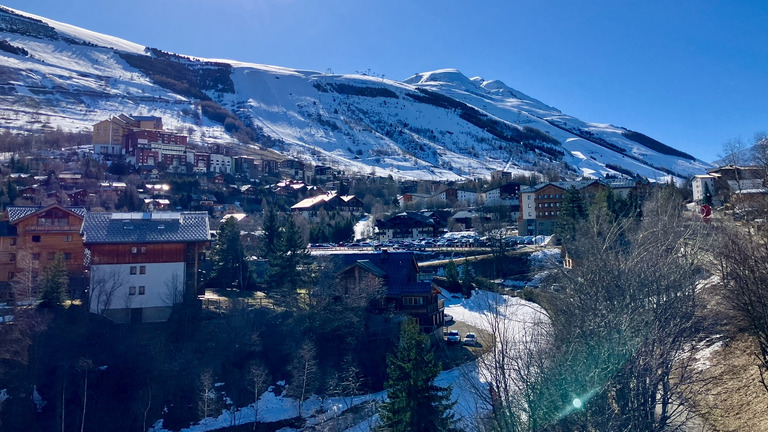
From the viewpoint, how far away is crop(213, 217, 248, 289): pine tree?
106ft

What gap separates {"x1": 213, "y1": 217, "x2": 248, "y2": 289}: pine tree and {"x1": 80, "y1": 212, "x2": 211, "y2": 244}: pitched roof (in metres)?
A: 2.42

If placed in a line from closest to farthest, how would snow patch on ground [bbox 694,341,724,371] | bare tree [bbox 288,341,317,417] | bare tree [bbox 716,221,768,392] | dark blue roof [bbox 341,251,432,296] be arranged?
1. bare tree [bbox 716,221,768,392]
2. snow patch on ground [bbox 694,341,724,371]
3. bare tree [bbox 288,341,317,417]
4. dark blue roof [bbox 341,251,432,296]

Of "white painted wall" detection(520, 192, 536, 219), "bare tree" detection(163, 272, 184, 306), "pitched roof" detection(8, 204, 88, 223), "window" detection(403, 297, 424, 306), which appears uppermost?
"white painted wall" detection(520, 192, 536, 219)

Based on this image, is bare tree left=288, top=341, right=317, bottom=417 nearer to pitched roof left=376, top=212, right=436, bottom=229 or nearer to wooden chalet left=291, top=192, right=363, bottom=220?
pitched roof left=376, top=212, right=436, bottom=229

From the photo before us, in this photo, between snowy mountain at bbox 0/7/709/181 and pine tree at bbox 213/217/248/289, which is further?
snowy mountain at bbox 0/7/709/181

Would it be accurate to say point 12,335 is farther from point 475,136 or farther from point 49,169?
point 475,136

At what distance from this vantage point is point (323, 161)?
121m

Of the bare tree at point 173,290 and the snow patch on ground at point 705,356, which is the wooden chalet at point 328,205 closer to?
the bare tree at point 173,290

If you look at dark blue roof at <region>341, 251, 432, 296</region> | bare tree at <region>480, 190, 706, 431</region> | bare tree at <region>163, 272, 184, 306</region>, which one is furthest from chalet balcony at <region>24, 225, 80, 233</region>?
bare tree at <region>480, 190, 706, 431</region>

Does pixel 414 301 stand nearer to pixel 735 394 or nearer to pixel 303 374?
pixel 303 374

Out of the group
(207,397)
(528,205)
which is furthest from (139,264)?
(528,205)

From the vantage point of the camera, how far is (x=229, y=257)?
32.6 m

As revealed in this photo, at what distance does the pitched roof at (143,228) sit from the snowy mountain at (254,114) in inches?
3176

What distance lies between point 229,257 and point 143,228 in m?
5.70
